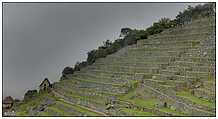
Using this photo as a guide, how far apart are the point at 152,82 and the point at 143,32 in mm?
11956

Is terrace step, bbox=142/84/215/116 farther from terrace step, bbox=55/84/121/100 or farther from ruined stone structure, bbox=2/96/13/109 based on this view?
ruined stone structure, bbox=2/96/13/109

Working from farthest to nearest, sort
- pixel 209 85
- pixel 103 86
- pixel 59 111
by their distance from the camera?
pixel 103 86, pixel 59 111, pixel 209 85

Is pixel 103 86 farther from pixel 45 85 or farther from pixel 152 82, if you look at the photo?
pixel 45 85

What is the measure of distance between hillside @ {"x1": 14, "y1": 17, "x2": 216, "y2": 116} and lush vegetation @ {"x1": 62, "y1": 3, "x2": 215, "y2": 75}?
374cm

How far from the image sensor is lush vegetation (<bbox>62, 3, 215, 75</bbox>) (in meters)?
25.9

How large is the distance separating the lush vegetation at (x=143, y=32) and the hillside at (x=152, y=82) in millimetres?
3741

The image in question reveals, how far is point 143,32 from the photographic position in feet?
85.6

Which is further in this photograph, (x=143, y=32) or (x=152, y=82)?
(x=143, y=32)

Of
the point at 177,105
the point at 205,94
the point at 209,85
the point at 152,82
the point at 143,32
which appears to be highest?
the point at 143,32

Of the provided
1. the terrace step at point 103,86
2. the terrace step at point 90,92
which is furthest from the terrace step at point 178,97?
the terrace step at point 90,92

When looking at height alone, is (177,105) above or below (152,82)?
below

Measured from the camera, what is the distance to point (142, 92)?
14828 millimetres

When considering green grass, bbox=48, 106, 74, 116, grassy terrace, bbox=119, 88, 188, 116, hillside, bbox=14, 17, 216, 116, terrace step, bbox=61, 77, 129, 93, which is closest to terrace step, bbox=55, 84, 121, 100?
hillside, bbox=14, 17, 216, 116

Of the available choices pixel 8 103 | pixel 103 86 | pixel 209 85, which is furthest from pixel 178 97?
pixel 8 103
